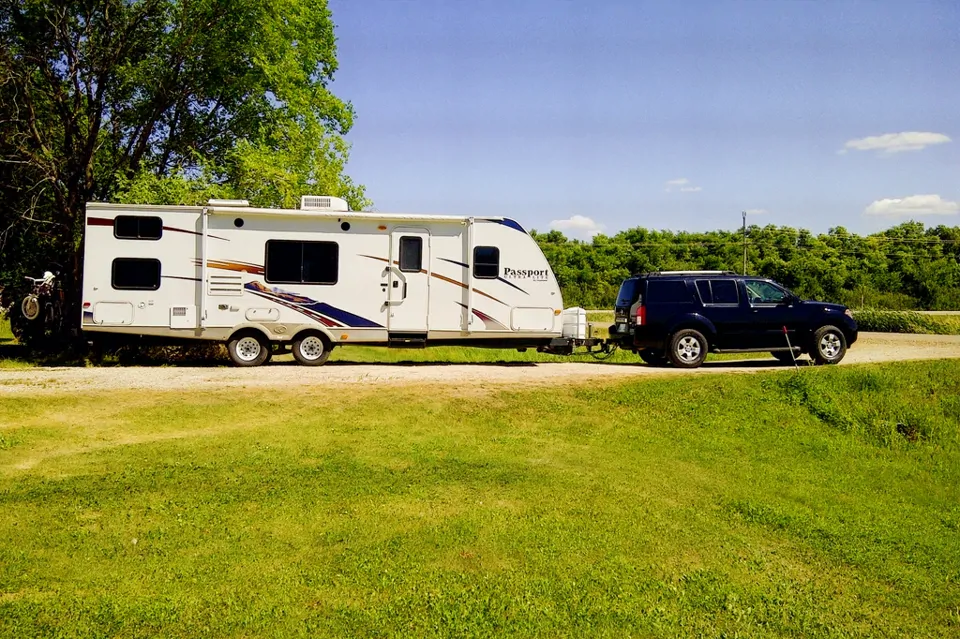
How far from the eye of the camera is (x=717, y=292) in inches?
620

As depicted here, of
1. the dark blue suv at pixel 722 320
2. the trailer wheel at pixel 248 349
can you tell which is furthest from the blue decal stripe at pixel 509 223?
the trailer wheel at pixel 248 349

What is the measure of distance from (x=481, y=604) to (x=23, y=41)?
18.9 m

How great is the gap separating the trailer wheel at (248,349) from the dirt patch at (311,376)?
0.34 m

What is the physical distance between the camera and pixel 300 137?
848 inches

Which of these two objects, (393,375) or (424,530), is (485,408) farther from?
(424,530)

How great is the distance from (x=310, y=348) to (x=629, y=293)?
21.6 ft

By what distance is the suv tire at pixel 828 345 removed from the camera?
52.3ft

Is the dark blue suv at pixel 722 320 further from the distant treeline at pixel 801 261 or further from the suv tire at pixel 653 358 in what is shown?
the distant treeline at pixel 801 261

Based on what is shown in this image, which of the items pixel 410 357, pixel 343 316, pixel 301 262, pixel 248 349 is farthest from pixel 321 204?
pixel 410 357

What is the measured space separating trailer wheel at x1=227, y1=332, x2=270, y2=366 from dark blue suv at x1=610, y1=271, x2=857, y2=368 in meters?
7.33

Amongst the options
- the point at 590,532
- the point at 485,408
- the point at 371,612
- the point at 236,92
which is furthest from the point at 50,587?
the point at 236,92

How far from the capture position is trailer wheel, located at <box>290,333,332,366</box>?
15.6 meters

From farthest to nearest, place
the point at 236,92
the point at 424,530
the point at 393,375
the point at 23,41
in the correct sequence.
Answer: the point at 236,92
the point at 23,41
the point at 393,375
the point at 424,530

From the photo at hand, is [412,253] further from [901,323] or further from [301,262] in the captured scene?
[901,323]
